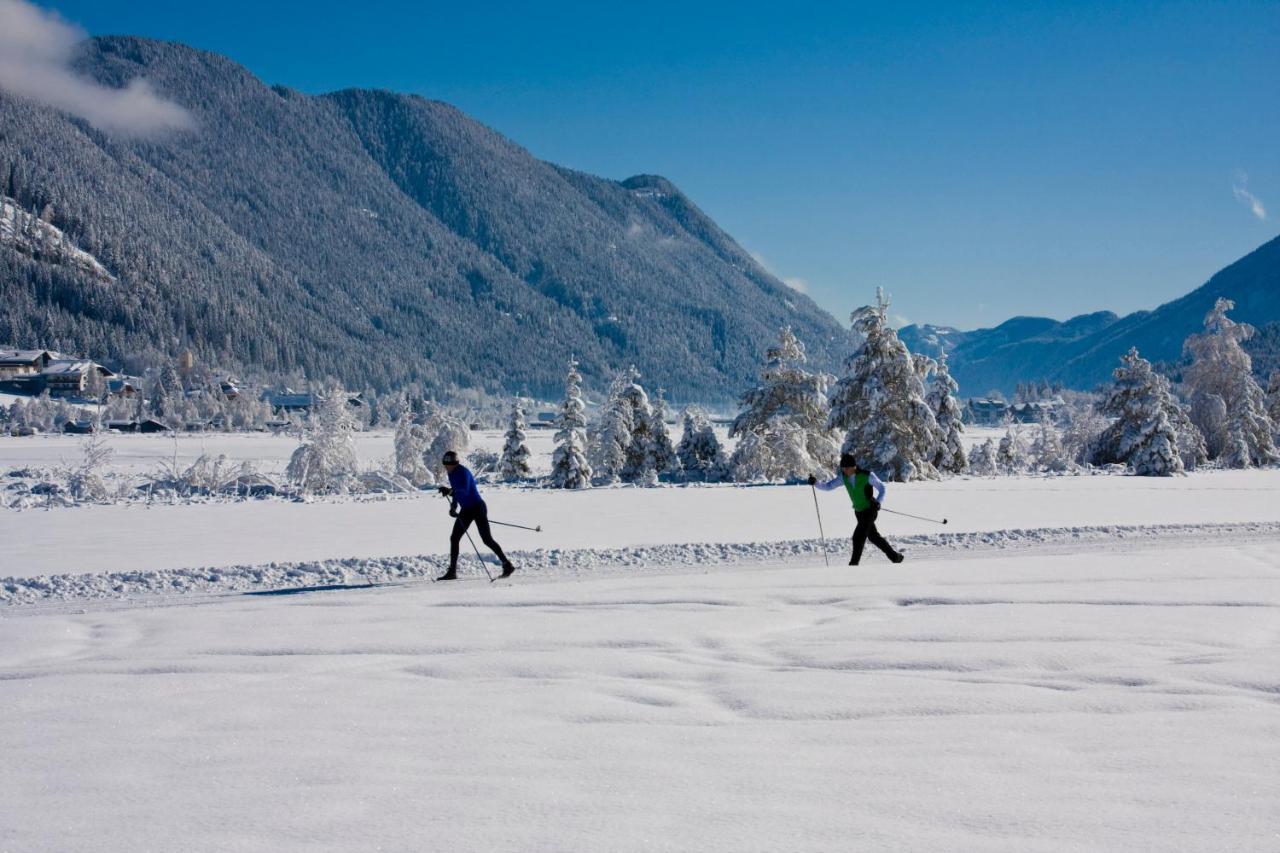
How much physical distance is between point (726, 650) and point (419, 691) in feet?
9.13

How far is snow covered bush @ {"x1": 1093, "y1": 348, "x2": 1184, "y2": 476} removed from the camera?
36.3 metres

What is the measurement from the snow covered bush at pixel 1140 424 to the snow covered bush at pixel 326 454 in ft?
111

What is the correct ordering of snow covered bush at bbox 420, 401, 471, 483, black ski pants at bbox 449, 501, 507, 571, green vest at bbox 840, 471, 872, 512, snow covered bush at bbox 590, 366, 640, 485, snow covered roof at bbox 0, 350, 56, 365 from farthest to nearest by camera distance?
snow covered roof at bbox 0, 350, 56, 365 < snow covered bush at bbox 420, 401, 471, 483 < snow covered bush at bbox 590, 366, 640, 485 < green vest at bbox 840, 471, 872, 512 < black ski pants at bbox 449, 501, 507, 571

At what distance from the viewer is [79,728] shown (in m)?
5.42

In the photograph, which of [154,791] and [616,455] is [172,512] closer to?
[154,791]

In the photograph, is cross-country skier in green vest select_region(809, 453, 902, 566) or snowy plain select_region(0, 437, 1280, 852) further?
cross-country skier in green vest select_region(809, 453, 902, 566)

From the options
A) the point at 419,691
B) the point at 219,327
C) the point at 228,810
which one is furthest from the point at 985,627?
the point at 219,327

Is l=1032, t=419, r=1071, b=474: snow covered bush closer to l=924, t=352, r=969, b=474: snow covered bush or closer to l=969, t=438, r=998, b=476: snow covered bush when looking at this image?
l=969, t=438, r=998, b=476: snow covered bush

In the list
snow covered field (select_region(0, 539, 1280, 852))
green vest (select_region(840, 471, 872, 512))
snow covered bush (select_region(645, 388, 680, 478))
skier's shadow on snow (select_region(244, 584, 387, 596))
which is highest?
snow covered bush (select_region(645, 388, 680, 478))

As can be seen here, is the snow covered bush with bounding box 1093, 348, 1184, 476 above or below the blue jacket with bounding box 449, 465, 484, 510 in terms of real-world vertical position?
above

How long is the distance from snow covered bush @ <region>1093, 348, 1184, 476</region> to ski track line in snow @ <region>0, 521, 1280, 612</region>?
20.4 metres

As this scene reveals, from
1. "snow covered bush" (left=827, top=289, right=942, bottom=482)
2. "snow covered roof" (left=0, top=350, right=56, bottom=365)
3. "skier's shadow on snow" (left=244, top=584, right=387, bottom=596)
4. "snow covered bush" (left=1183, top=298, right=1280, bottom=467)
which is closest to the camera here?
"skier's shadow on snow" (left=244, top=584, right=387, bottom=596)

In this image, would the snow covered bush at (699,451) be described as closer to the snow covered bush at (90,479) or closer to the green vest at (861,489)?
the snow covered bush at (90,479)

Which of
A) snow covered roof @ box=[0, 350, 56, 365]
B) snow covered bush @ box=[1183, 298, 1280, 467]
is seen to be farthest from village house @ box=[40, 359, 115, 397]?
snow covered bush @ box=[1183, 298, 1280, 467]
